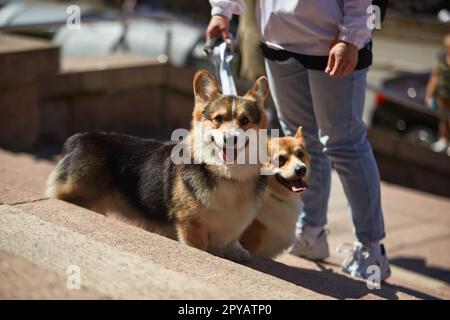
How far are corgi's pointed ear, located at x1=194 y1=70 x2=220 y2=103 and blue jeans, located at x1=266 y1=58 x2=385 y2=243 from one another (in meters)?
0.53

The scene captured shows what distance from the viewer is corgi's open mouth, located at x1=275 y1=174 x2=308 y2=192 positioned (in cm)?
421

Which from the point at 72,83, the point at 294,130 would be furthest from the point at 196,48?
the point at 294,130

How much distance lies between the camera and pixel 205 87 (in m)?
3.94

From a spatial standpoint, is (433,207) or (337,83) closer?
(337,83)

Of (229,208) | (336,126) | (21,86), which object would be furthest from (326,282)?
(21,86)

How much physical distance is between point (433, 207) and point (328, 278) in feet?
11.0

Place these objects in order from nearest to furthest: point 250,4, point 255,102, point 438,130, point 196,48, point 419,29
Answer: point 255,102 < point 250,4 < point 196,48 < point 438,130 < point 419,29

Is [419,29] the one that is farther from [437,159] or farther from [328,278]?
[328,278]

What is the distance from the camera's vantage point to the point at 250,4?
6445 mm

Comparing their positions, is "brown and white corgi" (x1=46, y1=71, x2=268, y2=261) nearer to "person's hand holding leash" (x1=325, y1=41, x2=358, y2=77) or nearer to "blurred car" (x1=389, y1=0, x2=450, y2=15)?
"person's hand holding leash" (x1=325, y1=41, x2=358, y2=77)

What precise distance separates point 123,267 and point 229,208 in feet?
3.02

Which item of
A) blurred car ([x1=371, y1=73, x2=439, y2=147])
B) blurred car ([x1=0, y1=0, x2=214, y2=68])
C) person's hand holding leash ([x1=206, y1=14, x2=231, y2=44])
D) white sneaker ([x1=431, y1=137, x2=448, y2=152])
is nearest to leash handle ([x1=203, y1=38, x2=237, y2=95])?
person's hand holding leash ([x1=206, y1=14, x2=231, y2=44])

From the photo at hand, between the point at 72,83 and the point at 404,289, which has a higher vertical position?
the point at 72,83

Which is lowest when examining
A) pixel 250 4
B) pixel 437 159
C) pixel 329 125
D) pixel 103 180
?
pixel 437 159
